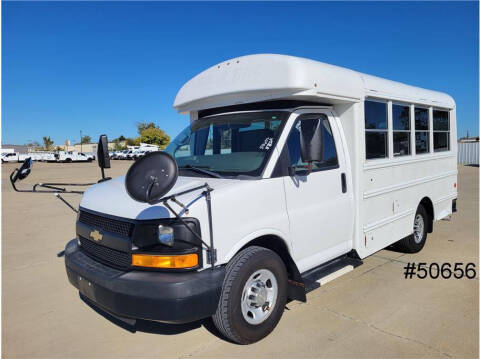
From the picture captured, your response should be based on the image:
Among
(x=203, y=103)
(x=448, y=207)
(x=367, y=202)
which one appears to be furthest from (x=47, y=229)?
(x=448, y=207)

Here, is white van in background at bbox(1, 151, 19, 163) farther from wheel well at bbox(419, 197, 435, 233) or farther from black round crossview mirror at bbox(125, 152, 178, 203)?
black round crossview mirror at bbox(125, 152, 178, 203)

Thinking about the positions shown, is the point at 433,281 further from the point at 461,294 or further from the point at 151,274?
the point at 151,274

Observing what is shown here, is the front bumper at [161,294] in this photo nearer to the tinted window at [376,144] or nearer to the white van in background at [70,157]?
the tinted window at [376,144]

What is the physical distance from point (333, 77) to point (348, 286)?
8.45ft

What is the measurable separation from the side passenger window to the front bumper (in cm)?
135

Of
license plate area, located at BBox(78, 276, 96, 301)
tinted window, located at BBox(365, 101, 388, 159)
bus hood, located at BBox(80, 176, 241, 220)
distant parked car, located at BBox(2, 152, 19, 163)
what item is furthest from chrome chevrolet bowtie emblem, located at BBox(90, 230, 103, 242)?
distant parked car, located at BBox(2, 152, 19, 163)

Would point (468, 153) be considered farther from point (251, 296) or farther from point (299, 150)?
point (251, 296)

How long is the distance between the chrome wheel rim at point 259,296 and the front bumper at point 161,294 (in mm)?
395

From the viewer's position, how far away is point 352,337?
3.46 m

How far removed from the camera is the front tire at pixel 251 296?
10.2 feet

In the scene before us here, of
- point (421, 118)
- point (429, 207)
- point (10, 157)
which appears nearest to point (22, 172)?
point (421, 118)

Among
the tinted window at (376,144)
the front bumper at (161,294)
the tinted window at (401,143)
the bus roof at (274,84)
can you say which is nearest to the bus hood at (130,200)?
the front bumper at (161,294)

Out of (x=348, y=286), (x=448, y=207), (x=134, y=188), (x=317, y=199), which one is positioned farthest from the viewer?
(x=448, y=207)

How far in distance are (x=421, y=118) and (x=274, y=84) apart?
3400 millimetres
